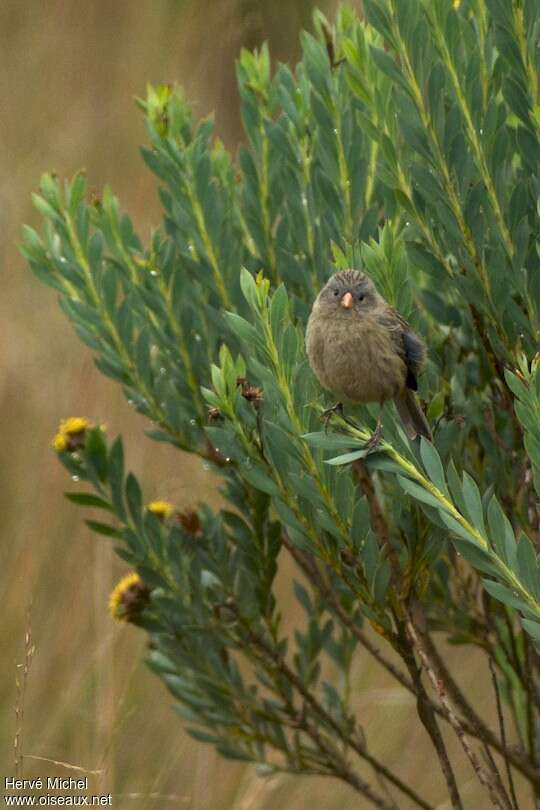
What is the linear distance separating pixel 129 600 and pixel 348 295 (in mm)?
1013

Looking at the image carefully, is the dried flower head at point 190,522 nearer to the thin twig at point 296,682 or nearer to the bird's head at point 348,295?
the thin twig at point 296,682

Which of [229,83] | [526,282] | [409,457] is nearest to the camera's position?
[409,457]

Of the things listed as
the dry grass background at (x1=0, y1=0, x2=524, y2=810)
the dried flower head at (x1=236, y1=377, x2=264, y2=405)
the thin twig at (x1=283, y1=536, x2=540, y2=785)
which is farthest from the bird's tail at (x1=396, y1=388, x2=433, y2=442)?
the dry grass background at (x1=0, y1=0, x2=524, y2=810)

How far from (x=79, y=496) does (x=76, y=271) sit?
0.54 metres

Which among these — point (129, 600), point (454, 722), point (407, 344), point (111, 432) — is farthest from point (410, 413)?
point (111, 432)

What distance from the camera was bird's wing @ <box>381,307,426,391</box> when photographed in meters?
2.63

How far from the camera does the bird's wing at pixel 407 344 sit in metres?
2.63

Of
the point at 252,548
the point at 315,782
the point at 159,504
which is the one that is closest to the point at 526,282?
the point at 252,548

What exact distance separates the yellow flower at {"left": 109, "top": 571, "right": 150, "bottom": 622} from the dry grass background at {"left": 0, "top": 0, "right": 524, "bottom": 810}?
0.34 m

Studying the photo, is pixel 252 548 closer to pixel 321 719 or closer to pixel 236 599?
pixel 236 599

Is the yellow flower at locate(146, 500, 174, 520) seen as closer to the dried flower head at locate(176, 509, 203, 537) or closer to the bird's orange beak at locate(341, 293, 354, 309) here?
the dried flower head at locate(176, 509, 203, 537)

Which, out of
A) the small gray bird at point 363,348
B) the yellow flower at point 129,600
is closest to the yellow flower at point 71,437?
the yellow flower at point 129,600

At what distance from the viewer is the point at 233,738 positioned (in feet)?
10.8

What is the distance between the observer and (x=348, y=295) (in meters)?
2.67
